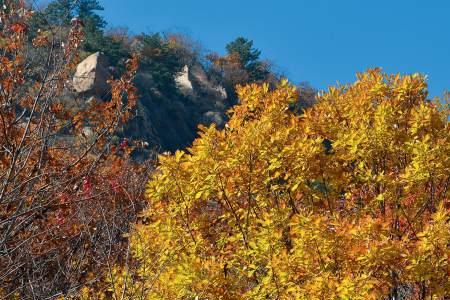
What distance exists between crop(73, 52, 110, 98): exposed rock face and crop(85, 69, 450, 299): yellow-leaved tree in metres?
34.1

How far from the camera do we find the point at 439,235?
5.46m

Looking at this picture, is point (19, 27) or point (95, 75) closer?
point (19, 27)

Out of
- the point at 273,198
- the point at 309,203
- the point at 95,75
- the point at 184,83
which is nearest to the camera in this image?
the point at 273,198

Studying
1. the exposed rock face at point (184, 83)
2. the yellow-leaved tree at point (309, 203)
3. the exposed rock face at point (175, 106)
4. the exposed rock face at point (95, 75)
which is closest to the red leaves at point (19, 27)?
the yellow-leaved tree at point (309, 203)

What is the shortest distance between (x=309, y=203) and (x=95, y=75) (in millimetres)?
35983

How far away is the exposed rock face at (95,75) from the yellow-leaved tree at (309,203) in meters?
34.1

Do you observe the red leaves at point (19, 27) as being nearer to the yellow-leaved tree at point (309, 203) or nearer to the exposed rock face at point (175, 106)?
the yellow-leaved tree at point (309, 203)

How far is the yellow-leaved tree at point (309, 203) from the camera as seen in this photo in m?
5.70

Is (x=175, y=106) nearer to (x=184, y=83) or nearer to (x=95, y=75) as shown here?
(x=184, y=83)

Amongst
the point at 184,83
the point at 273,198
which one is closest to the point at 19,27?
the point at 273,198

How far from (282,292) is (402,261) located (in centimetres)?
134

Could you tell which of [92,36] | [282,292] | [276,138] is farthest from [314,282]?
[92,36]

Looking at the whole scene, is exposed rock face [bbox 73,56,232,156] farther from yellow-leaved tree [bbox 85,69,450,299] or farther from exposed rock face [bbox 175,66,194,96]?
yellow-leaved tree [bbox 85,69,450,299]

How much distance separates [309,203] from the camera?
25.1ft
